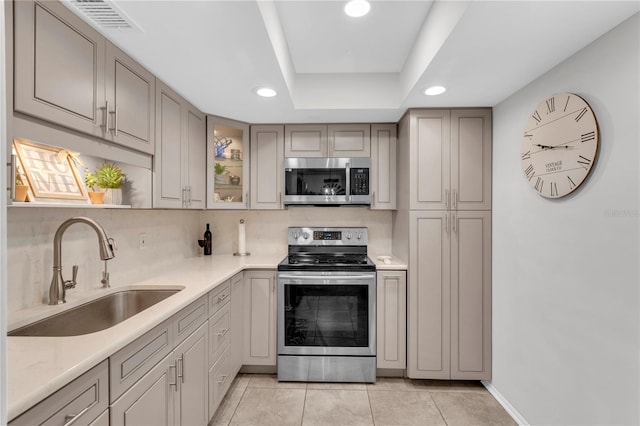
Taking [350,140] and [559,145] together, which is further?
[350,140]

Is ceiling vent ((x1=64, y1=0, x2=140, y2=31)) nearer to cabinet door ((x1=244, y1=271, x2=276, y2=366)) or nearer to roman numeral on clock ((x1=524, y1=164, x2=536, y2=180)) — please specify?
cabinet door ((x1=244, y1=271, x2=276, y2=366))

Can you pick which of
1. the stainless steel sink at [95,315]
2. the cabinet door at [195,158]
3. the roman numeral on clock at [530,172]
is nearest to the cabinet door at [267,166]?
the cabinet door at [195,158]

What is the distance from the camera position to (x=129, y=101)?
5.35 feet

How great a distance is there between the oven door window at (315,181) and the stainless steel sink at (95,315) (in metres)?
1.38

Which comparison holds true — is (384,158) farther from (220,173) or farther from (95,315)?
(95,315)

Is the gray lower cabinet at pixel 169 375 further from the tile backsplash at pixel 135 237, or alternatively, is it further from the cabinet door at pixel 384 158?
the cabinet door at pixel 384 158

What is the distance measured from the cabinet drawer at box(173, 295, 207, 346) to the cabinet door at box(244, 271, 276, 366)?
2.50 feet

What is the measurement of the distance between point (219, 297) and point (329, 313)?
920 millimetres

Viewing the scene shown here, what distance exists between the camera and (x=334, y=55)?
2236 mm

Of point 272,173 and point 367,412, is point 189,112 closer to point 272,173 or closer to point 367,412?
point 272,173

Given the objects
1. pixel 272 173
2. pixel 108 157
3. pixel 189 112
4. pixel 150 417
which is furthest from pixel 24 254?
A: pixel 272 173

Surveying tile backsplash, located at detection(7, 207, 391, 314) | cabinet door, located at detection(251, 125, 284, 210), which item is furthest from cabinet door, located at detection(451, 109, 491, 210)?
cabinet door, located at detection(251, 125, 284, 210)

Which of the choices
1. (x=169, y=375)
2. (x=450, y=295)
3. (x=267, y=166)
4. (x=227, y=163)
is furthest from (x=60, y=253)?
(x=450, y=295)

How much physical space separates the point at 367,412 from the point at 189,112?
2.52m
